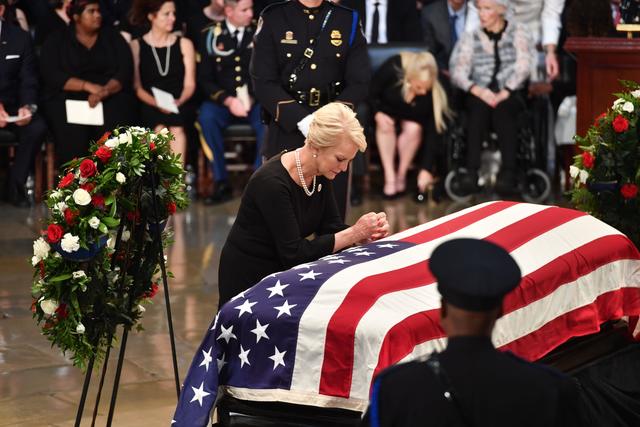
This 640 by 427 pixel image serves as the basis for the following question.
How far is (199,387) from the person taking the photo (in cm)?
394

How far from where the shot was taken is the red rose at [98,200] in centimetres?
425

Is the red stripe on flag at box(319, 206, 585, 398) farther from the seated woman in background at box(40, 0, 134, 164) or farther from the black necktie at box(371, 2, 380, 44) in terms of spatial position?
the black necktie at box(371, 2, 380, 44)

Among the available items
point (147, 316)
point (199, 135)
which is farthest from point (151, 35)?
point (147, 316)

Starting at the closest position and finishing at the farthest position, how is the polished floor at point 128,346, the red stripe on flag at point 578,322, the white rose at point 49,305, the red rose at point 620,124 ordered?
the white rose at point 49,305, the red stripe on flag at point 578,322, the polished floor at point 128,346, the red rose at point 620,124

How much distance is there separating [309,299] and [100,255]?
0.78 metres

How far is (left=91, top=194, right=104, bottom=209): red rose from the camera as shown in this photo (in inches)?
167

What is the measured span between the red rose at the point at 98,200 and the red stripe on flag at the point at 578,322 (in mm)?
1398

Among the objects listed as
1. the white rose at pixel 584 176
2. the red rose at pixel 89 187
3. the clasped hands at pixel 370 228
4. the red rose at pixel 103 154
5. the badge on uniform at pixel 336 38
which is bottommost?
the white rose at pixel 584 176

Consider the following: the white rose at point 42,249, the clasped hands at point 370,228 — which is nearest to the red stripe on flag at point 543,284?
the clasped hands at point 370,228

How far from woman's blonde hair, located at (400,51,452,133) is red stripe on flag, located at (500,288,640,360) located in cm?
490

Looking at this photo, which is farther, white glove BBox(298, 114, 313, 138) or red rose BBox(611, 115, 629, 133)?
white glove BBox(298, 114, 313, 138)

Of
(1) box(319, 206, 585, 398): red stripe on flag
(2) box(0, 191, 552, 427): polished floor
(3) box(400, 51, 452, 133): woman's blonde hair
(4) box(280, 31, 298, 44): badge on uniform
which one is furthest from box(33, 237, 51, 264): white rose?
(3) box(400, 51, 452, 133): woman's blonde hair

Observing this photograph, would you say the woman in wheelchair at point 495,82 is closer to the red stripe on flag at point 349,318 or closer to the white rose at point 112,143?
the red stripe on flag at point 349,318

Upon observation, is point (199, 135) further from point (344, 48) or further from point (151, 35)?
point (344, 48)
